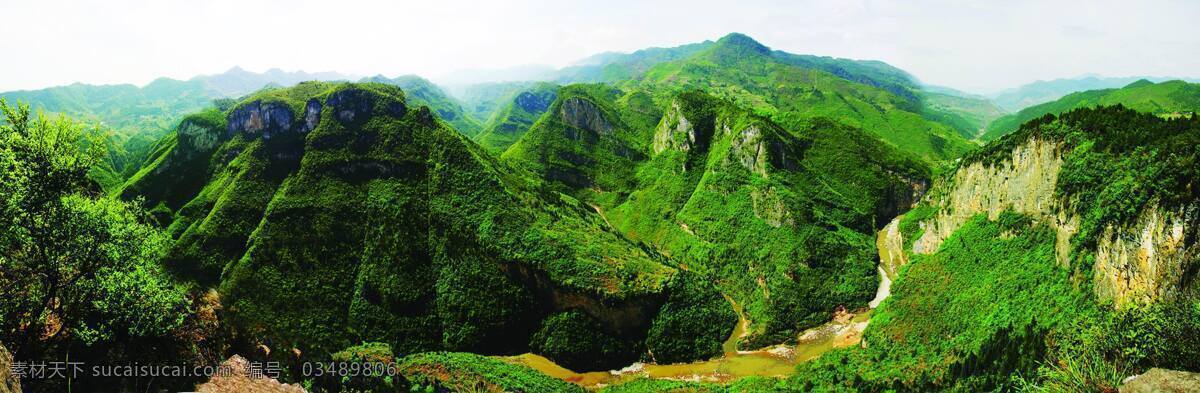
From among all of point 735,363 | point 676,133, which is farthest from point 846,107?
point 735,363

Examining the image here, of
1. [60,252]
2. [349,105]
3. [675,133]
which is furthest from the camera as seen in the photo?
[675,133]

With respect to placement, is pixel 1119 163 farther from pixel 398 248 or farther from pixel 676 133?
pixel 676 133

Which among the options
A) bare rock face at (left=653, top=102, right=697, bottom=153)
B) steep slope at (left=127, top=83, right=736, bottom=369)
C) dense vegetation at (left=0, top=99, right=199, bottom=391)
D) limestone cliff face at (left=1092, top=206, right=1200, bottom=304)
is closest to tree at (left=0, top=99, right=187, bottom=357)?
dense vegetation at (left=0, top=99, right=199, bottom=391)

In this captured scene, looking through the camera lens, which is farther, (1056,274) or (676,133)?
(676,133)

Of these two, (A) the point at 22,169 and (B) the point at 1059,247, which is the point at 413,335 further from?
(B) the point at 1059,247

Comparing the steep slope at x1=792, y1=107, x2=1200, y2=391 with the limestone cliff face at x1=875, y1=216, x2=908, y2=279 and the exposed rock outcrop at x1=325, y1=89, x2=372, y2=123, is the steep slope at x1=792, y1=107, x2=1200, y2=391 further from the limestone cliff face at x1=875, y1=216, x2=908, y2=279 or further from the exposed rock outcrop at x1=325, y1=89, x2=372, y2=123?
the exposed rock outcrop at x1=325, y1=89, x2=372, y2=123

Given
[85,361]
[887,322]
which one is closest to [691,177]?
[887,322]
